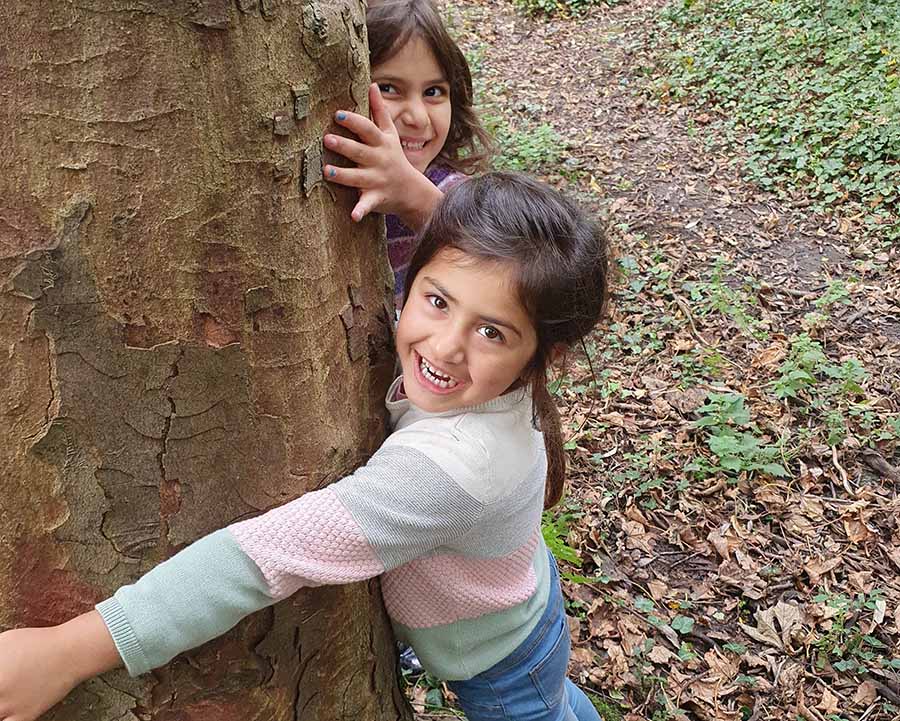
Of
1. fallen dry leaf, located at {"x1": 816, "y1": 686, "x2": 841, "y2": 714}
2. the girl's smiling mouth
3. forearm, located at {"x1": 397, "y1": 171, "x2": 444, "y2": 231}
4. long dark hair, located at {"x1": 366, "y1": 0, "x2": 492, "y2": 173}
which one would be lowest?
fallen dry leaf, located at {"x1": 816, "y1": 686, "x2": 841, "y2": 714}

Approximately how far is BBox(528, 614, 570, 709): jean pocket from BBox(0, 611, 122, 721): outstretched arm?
106cm

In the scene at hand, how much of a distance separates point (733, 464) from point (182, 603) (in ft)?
11.0

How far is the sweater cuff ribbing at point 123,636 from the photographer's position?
1.24 metres

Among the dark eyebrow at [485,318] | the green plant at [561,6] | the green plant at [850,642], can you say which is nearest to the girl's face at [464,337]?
the dark eyebrow at [485,318]

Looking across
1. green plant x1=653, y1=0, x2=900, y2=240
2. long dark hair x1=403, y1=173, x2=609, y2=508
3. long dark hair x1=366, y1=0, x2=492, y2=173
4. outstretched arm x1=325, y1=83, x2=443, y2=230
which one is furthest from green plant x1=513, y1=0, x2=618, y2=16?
outstretched arm x1=325, y1=83, x2=443, y2=230

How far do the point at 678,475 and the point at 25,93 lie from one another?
3.60 m

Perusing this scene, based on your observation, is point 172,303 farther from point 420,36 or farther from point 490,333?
point 420,36

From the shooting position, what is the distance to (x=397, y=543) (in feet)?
4.44

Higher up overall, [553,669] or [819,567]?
[553,669]

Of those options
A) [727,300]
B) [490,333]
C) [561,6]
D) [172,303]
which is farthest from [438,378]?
[561,6]

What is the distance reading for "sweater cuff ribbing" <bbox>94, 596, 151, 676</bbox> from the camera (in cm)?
124

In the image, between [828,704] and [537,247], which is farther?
[828,704]

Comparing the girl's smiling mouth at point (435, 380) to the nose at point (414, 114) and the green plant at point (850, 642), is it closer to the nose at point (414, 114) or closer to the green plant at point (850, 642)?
the nose at point (414, 114)

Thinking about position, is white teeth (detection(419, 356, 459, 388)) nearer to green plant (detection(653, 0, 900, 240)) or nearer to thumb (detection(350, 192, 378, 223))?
thumb (detection(350, 192, 378, 223))
